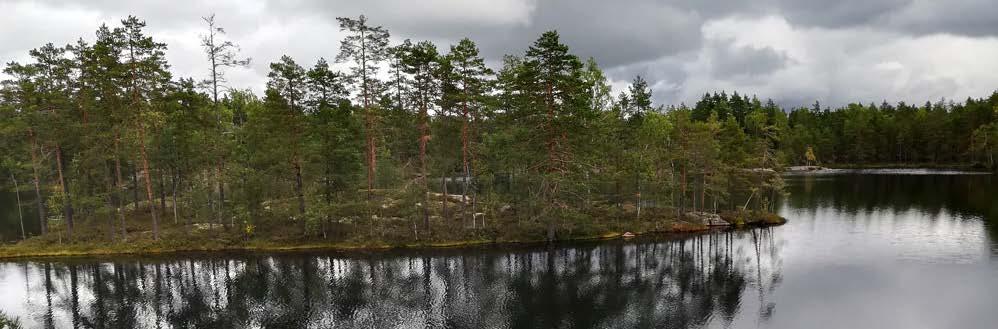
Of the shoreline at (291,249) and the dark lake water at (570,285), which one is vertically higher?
the shoreline at (291,249)

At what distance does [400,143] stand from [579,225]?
21337 millimetres

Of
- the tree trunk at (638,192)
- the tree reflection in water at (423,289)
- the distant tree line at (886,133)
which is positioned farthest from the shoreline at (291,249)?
the distant tree line at (886,133)

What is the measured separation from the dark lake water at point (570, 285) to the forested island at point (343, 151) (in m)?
4.99

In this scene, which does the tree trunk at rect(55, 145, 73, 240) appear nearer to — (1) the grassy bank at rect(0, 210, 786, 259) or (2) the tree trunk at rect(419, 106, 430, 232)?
(1) the grassy bank at rect(0, 210, 786, 259)

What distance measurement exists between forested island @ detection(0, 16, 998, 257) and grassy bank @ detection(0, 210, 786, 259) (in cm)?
22

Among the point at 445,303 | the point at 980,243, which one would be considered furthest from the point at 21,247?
the point at 980,243

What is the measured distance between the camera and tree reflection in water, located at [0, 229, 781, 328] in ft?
108

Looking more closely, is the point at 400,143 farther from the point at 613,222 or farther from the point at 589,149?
the point at 613,222

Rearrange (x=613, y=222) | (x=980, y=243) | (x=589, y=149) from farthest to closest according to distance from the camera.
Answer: (x=613, y=222) < (x=589, y=149) < (x=980, y=243)

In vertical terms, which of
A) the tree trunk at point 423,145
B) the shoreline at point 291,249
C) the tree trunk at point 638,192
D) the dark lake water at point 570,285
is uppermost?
the tree trunk at point 423,145

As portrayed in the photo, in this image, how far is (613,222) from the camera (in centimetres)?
5903

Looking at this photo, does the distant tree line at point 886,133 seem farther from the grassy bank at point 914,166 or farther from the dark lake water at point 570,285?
the dark lake water at point 570,285

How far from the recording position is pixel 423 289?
39.0 meters

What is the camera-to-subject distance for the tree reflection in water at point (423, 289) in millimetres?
32969
